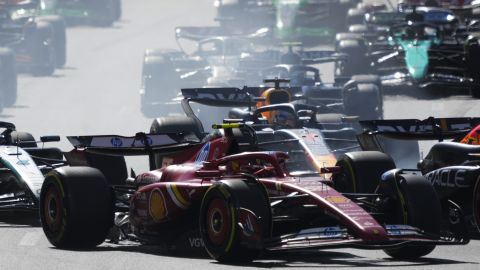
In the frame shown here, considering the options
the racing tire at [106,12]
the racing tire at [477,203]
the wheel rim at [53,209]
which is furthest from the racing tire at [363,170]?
the racing tire at [106,12]

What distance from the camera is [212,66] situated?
3884cm

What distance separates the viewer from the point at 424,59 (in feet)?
112

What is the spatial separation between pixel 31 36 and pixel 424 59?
1378cm

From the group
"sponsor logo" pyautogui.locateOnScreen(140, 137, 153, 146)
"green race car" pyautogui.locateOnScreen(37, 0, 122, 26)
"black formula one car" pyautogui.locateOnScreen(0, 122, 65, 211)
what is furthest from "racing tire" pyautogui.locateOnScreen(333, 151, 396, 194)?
"green race car" pyautogui.locateOnScreen(37, 0, 122, 26)

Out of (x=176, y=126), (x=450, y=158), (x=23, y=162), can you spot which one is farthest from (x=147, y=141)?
(x=176, y=126)

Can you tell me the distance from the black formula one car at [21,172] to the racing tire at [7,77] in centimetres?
1859

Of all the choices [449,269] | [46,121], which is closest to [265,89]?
[46,121]

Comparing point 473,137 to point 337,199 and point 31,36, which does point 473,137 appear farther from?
point 31,36

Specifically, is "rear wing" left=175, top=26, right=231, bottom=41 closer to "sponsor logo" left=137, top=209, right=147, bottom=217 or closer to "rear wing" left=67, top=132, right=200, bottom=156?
"rear wing" left=67, top=132, right=200, bottom=156

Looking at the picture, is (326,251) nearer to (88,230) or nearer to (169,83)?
(88,230)

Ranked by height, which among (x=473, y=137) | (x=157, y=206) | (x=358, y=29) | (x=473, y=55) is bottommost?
(x=157, y=206)

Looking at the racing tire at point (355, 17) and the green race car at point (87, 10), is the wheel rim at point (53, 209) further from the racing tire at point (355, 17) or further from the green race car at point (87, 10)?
the green race car at point (87, 10)

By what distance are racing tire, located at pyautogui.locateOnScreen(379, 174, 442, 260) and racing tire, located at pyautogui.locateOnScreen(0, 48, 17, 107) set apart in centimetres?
2491

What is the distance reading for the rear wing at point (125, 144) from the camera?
1655 cm
